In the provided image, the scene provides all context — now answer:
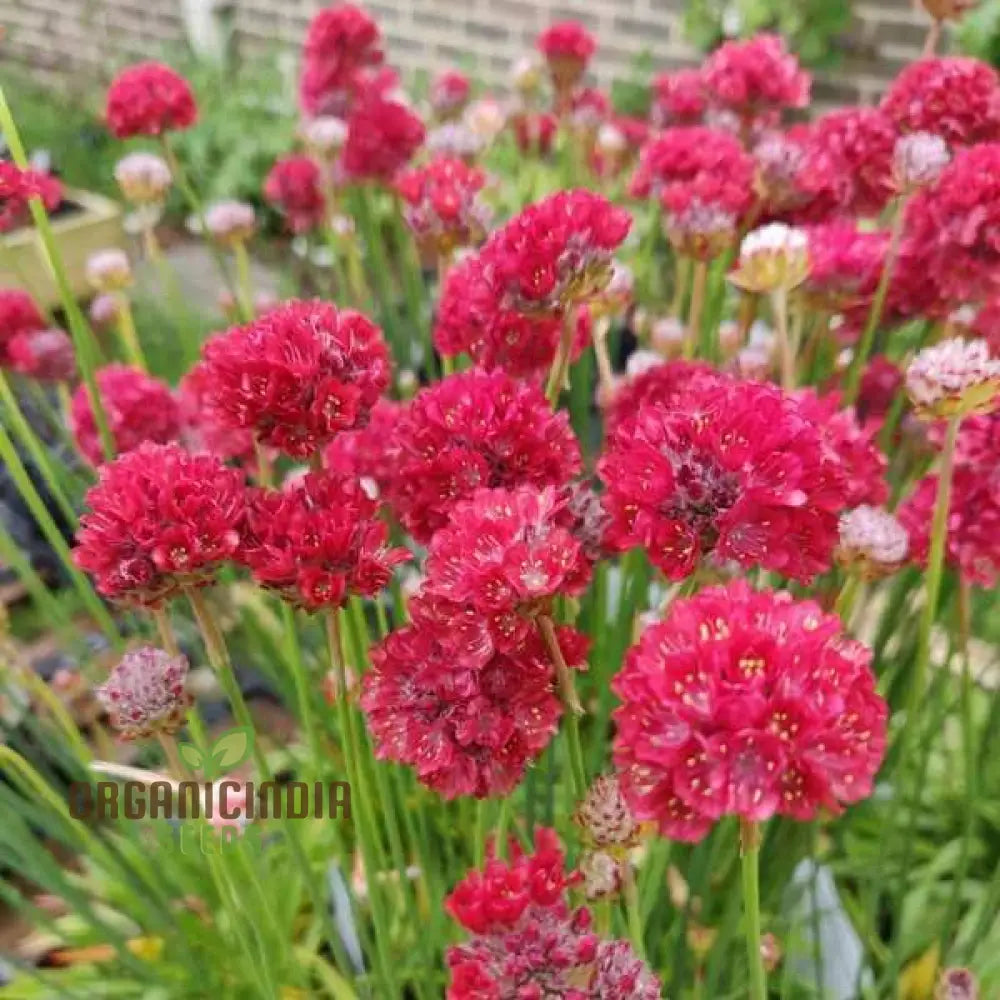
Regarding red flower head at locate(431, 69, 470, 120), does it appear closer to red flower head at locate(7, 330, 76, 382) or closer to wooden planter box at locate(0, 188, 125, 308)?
red flower head at locate(7, 330, 76, 382)

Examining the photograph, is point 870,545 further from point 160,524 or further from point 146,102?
point 146,102

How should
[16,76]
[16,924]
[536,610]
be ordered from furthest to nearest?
[16,76] < [16,924] < [536,610]

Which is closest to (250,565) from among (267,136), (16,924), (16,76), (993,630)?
(16,924)

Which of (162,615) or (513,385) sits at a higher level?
(513,385)

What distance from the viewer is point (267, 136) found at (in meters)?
2.91

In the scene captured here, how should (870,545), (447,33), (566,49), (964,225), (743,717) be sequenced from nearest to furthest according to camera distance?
1. (743,717)
2. (870,545)
3. (964,225)
4. (566,49)
5. (447,33)

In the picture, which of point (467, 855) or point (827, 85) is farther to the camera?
point (827, 85)

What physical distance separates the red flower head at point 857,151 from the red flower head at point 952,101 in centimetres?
2

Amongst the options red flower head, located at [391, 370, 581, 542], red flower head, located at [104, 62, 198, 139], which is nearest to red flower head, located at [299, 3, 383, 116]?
red flower head, located at [104, 62, 198, 139]

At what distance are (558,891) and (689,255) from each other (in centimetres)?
53

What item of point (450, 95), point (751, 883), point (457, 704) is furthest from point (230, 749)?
point (450, 95)

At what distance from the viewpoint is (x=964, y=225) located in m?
0.74

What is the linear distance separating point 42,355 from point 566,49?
2.43 ft

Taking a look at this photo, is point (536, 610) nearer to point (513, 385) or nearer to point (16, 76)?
point (513, 385)
